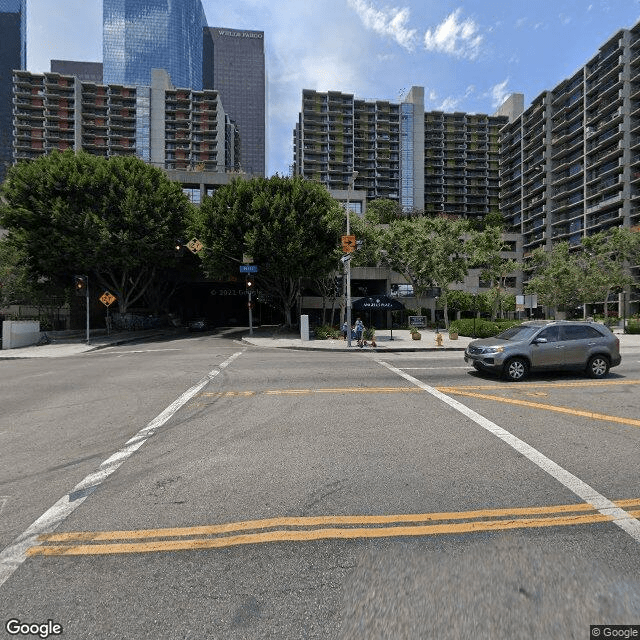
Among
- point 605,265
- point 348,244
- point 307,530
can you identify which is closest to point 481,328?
point 348,244

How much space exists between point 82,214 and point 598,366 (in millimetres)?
29522

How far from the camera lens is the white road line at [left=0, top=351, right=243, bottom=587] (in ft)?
9.34

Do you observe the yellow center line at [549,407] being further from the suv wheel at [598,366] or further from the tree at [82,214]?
the tree at [82,214]

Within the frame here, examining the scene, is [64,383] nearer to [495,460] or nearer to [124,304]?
[495,460]

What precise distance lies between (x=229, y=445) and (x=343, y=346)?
52.1 ft

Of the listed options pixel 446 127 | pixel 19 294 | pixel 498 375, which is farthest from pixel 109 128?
pixel 498 375

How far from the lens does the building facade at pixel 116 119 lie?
301 feet

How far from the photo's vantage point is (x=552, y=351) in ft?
32.9

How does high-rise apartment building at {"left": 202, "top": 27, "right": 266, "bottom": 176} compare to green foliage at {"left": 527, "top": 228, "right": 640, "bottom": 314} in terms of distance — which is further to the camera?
high-rise apartment building at {"left": 202, "top": 27, "right": 266, "bottom": 176}

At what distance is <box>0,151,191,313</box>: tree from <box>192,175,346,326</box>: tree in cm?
383

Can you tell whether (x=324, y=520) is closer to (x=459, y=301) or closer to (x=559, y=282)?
(x=559, y=282)

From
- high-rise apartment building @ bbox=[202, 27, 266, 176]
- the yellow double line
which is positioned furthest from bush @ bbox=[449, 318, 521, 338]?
high-rise apartment building @ bbox=[202, 27, 266, 176]

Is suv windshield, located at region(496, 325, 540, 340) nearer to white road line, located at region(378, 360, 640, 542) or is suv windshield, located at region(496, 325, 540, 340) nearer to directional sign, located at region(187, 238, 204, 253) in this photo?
white road line, located at region(378, 360, 640, 542)

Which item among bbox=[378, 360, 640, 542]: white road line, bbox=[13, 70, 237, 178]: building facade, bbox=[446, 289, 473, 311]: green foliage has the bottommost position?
bbox=[378, 360, 640, 542]: white road line
